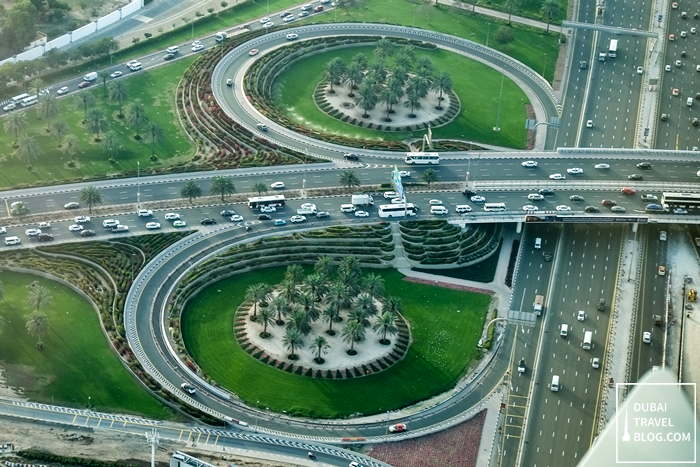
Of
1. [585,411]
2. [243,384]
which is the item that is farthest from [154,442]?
[585,411]

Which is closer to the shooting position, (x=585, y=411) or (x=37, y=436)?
(x=37, y=436)

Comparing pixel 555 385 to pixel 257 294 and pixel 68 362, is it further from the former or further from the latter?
pixel 68 362

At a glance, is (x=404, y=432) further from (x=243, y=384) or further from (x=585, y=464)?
(x=585, y=464)

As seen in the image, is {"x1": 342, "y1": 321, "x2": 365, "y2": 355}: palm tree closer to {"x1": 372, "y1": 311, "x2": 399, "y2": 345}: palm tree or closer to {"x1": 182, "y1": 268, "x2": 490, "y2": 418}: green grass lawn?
{"x1": 372, "y1": 311, "x2": 399, "y2": 345}: palm tree

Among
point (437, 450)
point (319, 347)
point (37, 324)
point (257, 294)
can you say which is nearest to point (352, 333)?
point (319, 347)

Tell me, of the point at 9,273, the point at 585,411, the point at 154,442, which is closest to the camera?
the point at 154,442

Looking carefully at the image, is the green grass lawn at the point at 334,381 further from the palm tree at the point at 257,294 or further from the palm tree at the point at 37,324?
the palm tree at the point at 37,324

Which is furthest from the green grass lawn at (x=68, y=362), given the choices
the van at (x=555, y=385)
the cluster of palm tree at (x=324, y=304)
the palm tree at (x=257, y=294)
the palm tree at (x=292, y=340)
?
the van at (x=555, y=385)

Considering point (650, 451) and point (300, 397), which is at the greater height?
point (650, 451)
